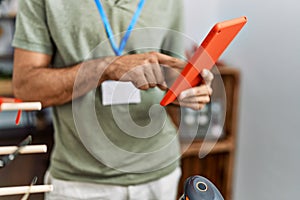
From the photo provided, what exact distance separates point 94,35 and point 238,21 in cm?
31

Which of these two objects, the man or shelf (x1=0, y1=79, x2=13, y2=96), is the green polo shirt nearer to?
the man

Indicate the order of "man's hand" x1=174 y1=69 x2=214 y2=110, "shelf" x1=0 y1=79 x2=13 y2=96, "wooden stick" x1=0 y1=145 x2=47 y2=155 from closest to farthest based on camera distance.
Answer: "wooden stick" x1=0 y1=145 x2=47 y2=155
"man's hand" x1=174 y1=69 x2=214 y2=110
"shelf" x1=0 y1=79 x2=13 y2=96

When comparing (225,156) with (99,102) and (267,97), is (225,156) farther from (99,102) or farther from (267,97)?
(99,102)

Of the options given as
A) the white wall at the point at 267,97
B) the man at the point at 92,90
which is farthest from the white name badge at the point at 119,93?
the white wall at the point at 267,97

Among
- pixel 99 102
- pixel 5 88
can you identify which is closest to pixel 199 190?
pixel 99 102

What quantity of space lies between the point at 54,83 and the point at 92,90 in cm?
7

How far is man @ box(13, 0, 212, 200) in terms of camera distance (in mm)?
689

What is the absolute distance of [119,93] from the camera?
679mm

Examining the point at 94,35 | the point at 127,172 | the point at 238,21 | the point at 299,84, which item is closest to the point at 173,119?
the point at 127,172

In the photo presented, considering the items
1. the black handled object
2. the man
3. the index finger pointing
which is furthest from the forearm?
the black handled object

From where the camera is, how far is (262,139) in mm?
1623

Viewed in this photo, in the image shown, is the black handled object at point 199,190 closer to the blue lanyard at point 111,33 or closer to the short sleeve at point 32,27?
the blue lanyard at point 111,33

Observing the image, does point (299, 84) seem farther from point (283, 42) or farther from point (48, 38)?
point (48, 38)

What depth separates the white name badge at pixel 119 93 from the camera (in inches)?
25.6
